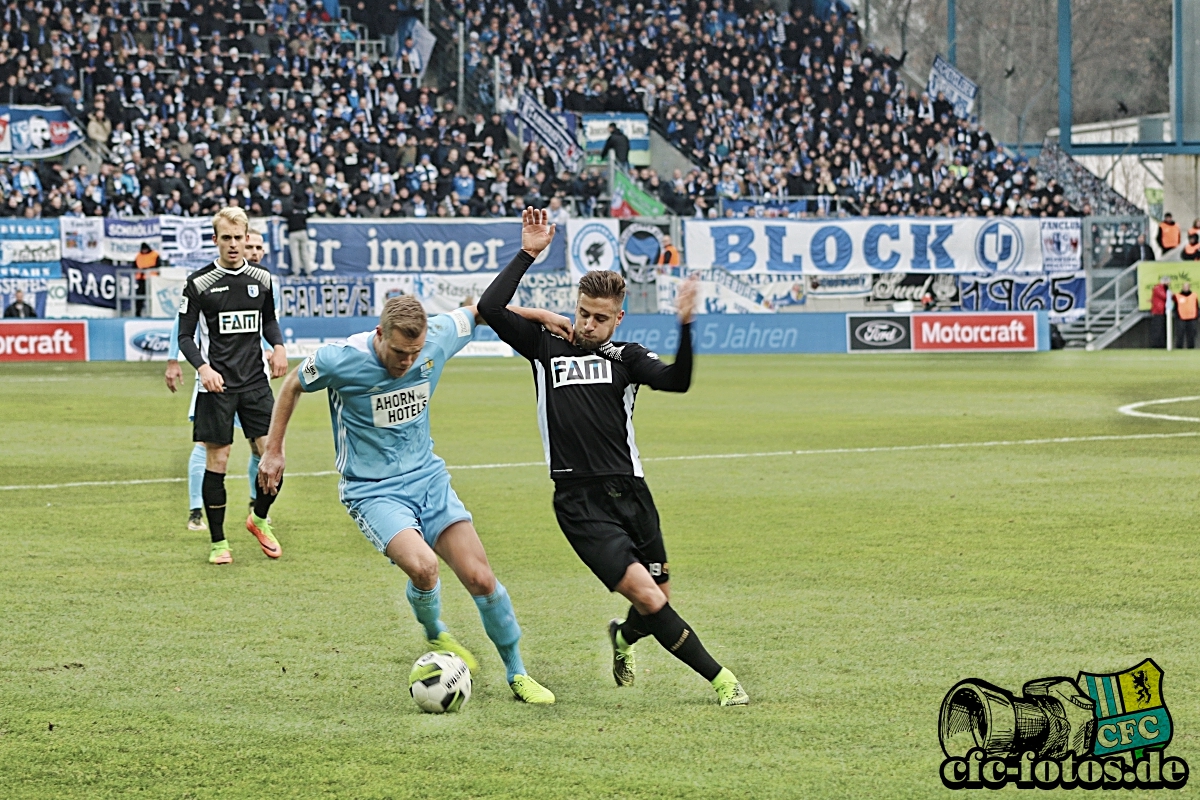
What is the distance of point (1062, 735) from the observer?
5.43 m

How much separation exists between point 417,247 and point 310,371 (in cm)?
2820

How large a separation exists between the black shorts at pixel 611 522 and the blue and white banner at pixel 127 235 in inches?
1091

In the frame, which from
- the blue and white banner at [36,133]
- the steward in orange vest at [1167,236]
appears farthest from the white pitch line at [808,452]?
the steward in orange vest at [1167,236]

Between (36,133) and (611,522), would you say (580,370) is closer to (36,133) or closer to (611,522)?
(611,522)

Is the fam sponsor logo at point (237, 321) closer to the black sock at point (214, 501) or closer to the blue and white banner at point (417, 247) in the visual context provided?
the black sock at point (214, 501)

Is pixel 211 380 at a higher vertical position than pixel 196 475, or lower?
higher

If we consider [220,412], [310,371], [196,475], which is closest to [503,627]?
[310,371]

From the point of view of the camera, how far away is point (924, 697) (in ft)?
19.9

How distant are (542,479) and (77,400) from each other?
10896 millimetres

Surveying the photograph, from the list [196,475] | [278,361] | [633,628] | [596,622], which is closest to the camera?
[633,628]

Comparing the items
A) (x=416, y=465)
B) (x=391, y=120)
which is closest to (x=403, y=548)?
(x=416, y=465)

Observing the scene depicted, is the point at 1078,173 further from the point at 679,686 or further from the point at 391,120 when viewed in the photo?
the point at 679,686

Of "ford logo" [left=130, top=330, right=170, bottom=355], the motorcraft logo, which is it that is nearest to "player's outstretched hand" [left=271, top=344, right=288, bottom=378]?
"ford logo" [left=130, top=330, right=170, bottom=355]

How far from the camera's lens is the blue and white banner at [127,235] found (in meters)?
32.1
